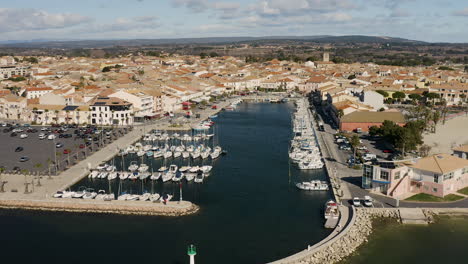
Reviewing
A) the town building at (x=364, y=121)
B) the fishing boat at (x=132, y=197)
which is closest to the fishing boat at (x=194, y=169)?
the fishing boat at (x=132, y=197)

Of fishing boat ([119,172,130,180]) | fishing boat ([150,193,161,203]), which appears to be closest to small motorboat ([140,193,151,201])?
fishing boat ([150,193,161,203])

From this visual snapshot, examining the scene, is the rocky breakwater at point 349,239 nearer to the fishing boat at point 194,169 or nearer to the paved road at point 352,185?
the paved road at point 352,185

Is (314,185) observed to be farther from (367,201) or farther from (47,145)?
(47,145)

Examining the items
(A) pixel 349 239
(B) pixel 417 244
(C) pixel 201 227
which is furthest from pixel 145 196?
(B) pixel 417 244

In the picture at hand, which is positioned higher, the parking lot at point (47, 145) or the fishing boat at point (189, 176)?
the parking lot at point (47, 145)

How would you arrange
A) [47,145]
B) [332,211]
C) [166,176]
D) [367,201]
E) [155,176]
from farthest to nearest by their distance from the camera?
[47,145]
[155,176]
[166,176]
[367,201]
[332,211]

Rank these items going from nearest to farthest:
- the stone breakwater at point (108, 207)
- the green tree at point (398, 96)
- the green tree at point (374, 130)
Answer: the stone breakwater at point (108, 207)
the green tree at point (374, 130)
the green tree at point (398, 96)
